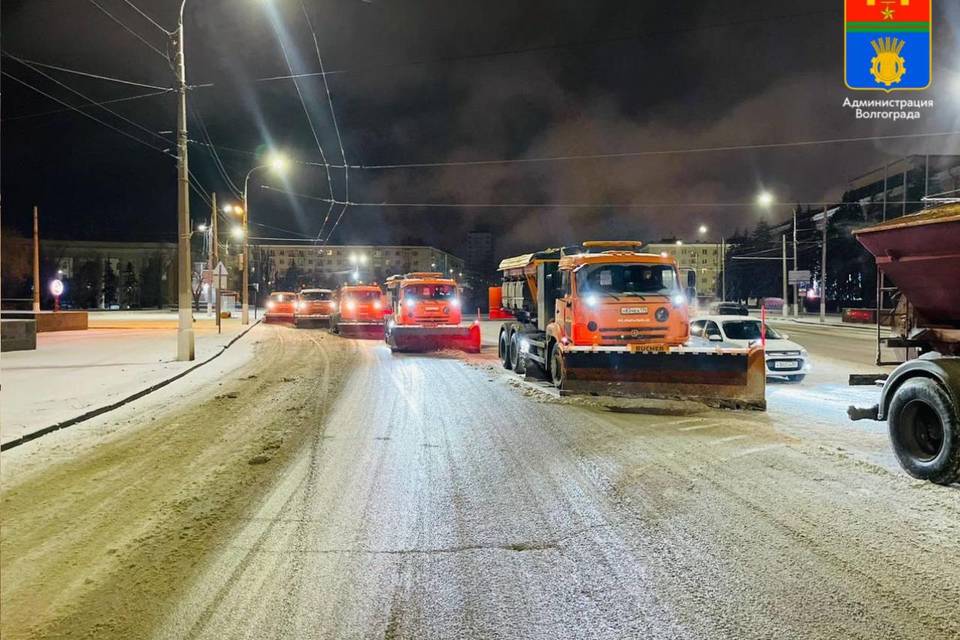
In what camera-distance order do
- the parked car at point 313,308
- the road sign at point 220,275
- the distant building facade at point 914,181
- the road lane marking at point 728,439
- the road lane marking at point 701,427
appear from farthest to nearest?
the distant building facade at point 914,181, the parked car at point 313,308, the road sign at point 220,275, the road lane marking at point 701,427, the road lane marking at point 728,439

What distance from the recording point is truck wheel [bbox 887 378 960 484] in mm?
6590

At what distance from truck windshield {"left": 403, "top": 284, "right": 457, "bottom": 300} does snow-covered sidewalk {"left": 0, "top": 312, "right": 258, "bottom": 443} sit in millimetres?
6485

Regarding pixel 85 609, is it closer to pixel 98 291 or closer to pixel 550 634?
pixel 550 634

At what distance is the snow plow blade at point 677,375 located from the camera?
11.3 meters

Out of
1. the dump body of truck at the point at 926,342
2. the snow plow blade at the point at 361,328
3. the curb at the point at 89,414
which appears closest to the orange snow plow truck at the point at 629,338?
the dump body of truck at the point at 926,342

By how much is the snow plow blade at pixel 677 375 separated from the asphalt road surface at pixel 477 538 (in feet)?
6.98

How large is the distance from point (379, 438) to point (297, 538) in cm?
370

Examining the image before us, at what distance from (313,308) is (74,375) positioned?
83.2 ft

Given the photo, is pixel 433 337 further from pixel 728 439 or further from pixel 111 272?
pixel 111 272

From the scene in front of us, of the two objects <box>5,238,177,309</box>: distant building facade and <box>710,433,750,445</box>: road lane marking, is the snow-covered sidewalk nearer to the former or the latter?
<box>710,433,750,445</box>: road lane marking

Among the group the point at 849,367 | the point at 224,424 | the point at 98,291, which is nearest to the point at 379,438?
the point at 224,424

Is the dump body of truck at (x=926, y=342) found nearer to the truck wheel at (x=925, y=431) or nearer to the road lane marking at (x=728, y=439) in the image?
the truck wheel at (x=925, y=431)

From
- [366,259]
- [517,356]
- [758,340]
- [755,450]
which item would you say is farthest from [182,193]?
[366,259]

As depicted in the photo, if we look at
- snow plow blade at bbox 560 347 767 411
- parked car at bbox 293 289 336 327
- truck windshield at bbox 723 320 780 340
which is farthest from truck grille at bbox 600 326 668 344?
parked car at bbox 293 289 336 327
